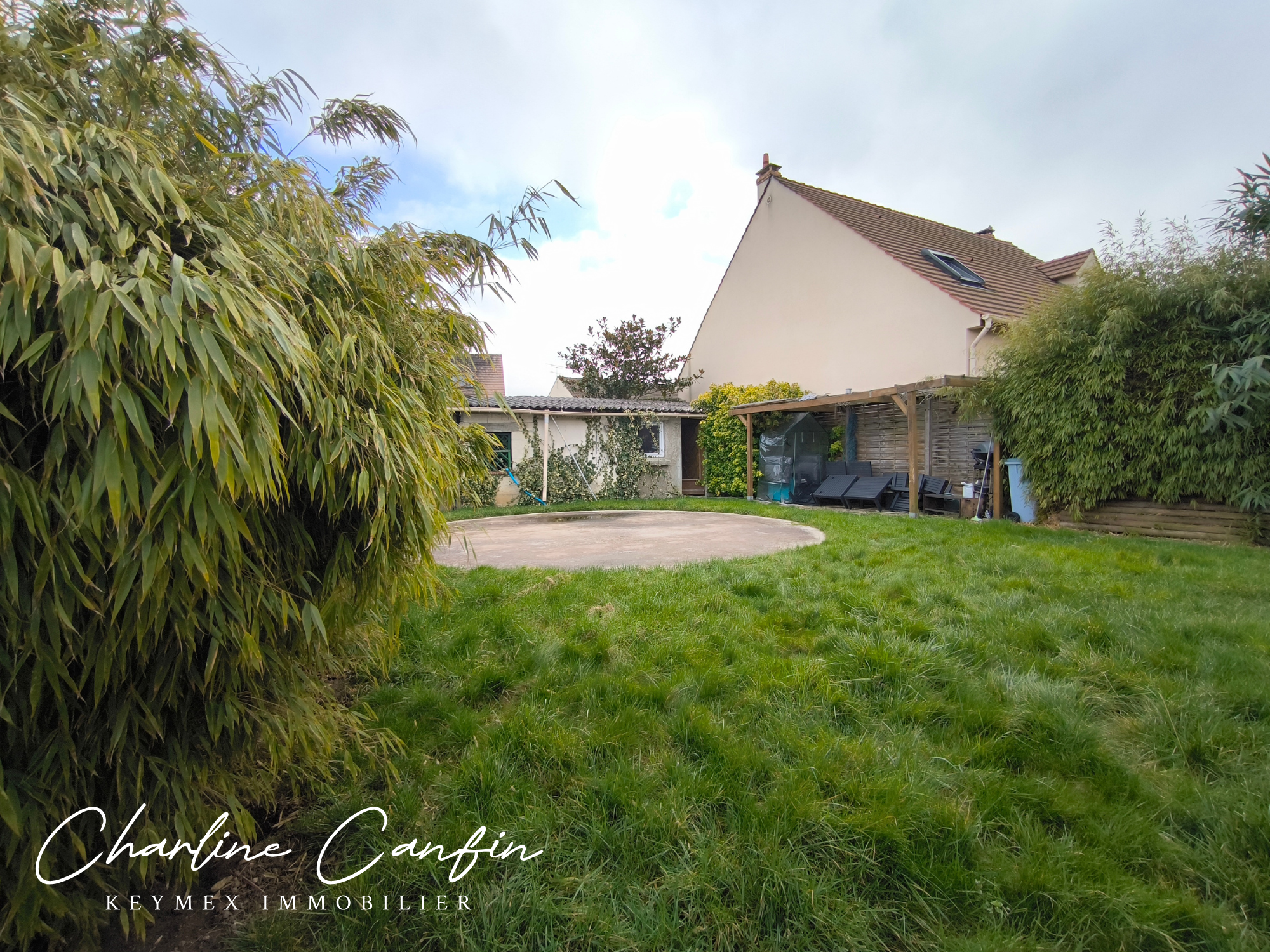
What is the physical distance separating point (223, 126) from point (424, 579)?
167cm

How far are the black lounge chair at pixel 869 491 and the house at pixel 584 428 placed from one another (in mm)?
5007

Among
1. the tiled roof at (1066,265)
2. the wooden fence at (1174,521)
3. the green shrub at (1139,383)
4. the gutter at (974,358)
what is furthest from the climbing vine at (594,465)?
the tiled roof at (1066,265)

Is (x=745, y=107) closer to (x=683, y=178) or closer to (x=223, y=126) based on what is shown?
(x=683, y=178)

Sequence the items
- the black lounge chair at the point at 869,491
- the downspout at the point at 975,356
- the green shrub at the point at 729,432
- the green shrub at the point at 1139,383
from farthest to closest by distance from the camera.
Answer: the green shrub at the point at 729,432, the black lounge chair at the point at 869,491, the downspout at the point at 975,356, the green shrub at the point at 1139,383

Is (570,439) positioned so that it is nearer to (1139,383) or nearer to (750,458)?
(750,458)

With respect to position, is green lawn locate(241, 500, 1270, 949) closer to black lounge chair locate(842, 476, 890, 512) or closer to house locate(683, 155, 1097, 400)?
black lounge chair locate(842, 476, 890, 512)

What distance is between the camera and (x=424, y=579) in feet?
7.11

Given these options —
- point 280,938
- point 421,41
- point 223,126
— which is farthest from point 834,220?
point 280,938

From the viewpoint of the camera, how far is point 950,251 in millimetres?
13867

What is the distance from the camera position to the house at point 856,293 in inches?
431

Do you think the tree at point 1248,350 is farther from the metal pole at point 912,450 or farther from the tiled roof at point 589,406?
the tiled roof at point 589,406

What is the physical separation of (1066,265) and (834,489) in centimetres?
884

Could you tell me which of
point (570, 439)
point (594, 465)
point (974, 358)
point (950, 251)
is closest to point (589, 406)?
point (570, 439)

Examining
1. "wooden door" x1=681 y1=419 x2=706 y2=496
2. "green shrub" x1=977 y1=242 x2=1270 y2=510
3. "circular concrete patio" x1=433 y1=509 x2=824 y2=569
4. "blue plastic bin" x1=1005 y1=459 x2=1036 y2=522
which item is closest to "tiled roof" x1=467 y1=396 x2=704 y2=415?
"wooden door" x1=681 y1=419 x2=706 y2=496
